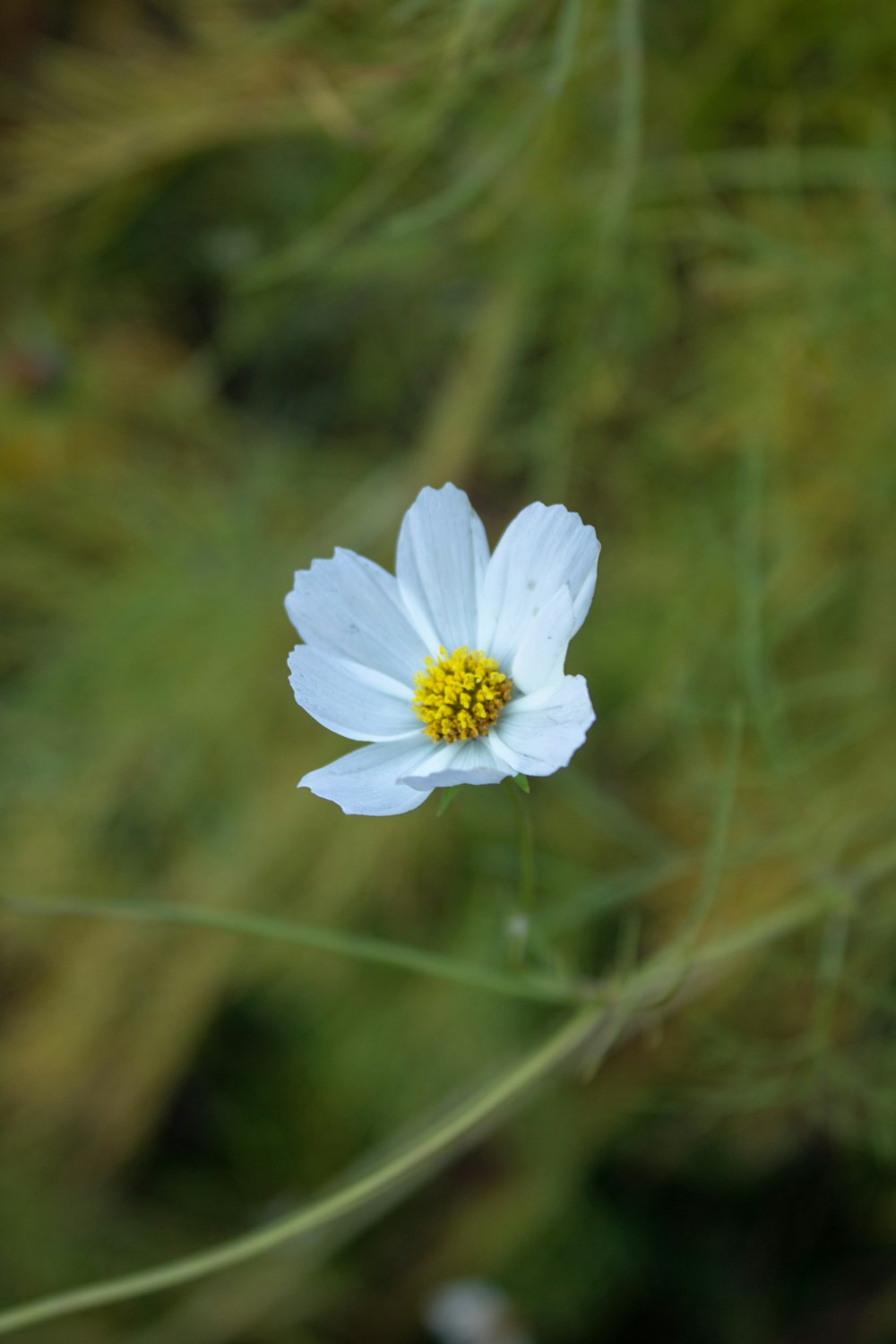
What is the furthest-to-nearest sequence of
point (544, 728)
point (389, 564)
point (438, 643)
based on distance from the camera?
1. point (389, 564)
2. point (438, 643)
3. point (544, 728)

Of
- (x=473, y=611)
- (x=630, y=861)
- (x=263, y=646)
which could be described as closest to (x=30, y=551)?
(x=263, y=646)

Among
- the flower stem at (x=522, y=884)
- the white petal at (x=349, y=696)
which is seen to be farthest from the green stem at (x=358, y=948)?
the white petal at (x=349, y=696)

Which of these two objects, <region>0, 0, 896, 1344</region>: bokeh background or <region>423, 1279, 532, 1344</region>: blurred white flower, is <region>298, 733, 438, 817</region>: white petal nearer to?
<region>0, 0, 896, 1344</region>: bokeh background

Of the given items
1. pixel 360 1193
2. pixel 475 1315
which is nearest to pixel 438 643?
pixel 360 1193

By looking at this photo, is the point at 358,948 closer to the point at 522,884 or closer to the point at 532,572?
the point at 522,884

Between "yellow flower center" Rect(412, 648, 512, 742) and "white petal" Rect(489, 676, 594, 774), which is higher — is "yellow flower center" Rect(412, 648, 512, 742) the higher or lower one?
the higher one

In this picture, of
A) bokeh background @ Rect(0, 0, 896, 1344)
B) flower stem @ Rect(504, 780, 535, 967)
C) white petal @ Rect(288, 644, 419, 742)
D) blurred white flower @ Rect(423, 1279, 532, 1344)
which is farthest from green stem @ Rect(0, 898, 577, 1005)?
blurred white flower @ Rect(423, 1279, 532, 1344)
